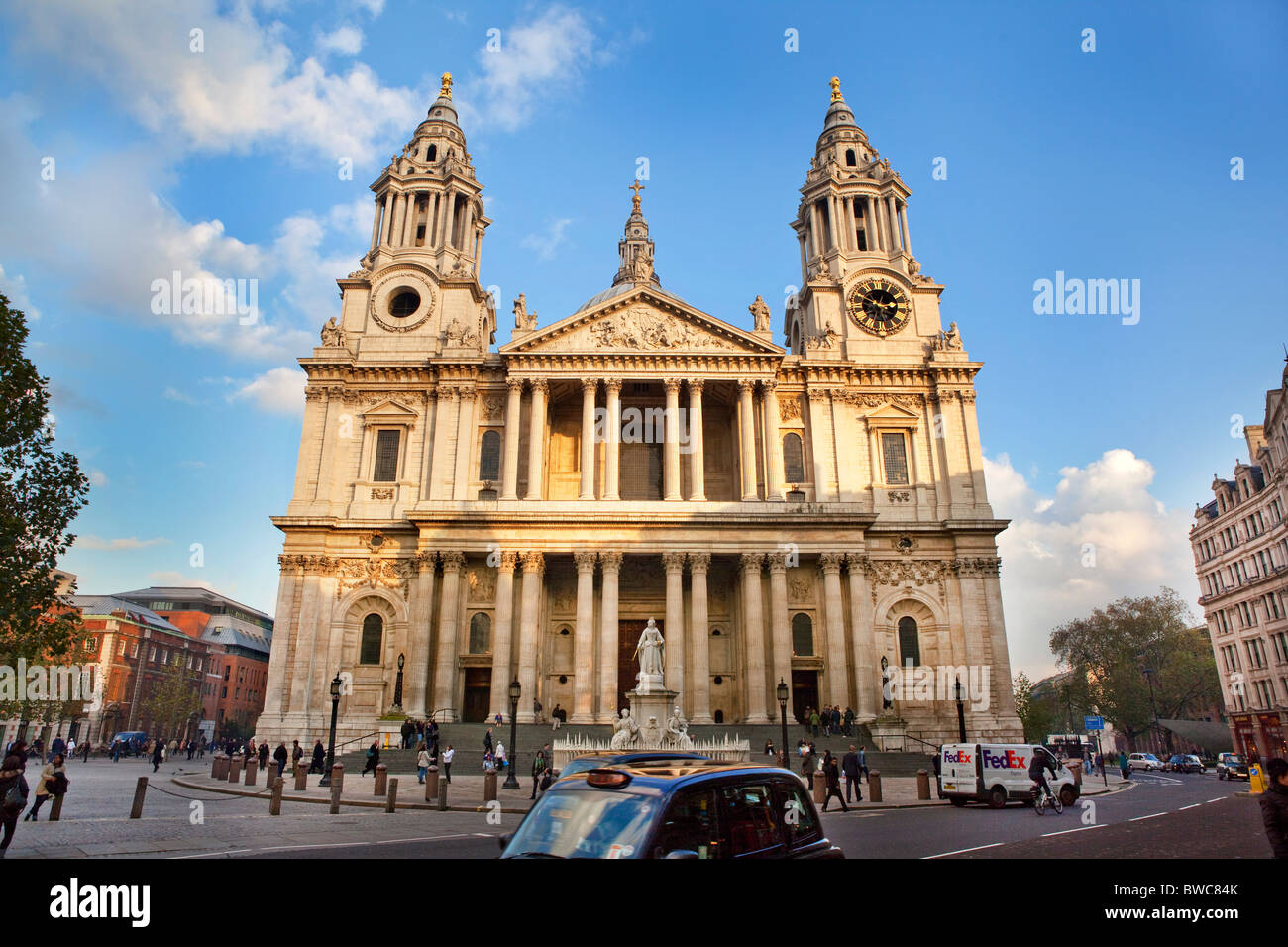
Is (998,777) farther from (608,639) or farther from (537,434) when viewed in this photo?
(537,434)

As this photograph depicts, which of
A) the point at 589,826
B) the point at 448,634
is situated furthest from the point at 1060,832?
the point at 448,634

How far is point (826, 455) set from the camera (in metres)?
41.6

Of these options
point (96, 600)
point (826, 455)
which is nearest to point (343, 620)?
point (826, 455)

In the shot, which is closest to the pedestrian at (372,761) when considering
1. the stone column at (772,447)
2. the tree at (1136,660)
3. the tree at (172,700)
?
the stone column at (772,447)

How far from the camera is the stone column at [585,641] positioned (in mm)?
34625

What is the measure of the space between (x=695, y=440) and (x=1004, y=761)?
70.1 feet

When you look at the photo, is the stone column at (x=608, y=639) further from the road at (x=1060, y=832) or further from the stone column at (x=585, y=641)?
the road at (x=1060, y=832)

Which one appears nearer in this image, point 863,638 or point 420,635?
point 420,635

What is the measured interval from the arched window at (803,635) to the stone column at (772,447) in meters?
5.98

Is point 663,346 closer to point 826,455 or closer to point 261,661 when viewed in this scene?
point 826,455

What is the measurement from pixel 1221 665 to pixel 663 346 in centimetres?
5985

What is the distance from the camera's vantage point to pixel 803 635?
3853 cm

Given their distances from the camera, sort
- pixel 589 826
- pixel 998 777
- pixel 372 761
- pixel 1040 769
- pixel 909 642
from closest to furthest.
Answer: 1. pixel 589 826
2. pixel 1040 769
3. pixel 998 777
4. pixel 372 761
5. pixel 909 642
